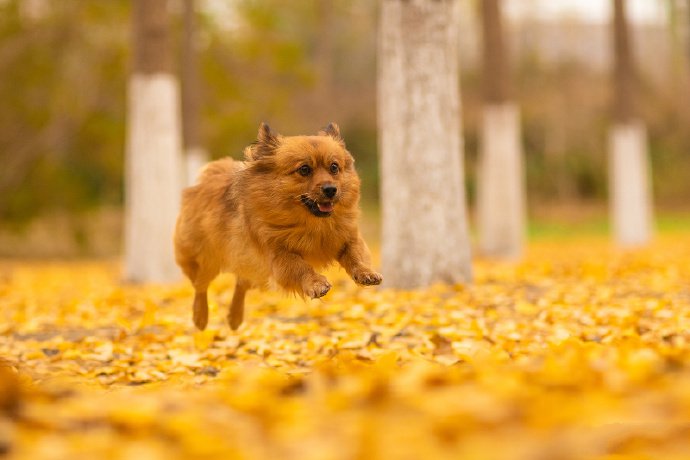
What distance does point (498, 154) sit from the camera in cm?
1430

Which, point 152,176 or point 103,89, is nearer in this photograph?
point 152,176

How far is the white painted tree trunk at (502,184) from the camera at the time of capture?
46.6 feet

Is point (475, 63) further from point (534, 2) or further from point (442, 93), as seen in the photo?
point (442, 93)

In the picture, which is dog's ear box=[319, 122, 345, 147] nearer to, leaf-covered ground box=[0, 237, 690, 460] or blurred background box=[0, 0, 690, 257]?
leaf-covered ground box=[0, 237, 690, 460]

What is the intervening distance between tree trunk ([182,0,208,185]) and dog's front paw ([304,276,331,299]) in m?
10.8

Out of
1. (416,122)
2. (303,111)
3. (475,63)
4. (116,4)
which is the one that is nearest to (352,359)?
(416,122)

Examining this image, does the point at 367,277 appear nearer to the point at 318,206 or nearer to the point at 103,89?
the point at 318,206

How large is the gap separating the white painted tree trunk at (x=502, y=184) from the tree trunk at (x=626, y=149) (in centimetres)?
369

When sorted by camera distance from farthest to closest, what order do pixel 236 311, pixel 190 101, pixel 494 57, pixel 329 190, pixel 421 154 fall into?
pixel 190 101 < pixel 494 57 < pixel 421 154 < pixel 236 311 < pixel 329 190

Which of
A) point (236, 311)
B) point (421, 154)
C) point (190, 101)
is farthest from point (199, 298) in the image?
point (190, 101)

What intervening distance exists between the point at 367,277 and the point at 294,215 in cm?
66

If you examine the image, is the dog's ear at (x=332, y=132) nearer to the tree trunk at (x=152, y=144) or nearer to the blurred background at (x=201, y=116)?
the tree trunk at (x=152, y=144)

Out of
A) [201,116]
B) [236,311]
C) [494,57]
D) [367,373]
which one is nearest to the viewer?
[367,373]

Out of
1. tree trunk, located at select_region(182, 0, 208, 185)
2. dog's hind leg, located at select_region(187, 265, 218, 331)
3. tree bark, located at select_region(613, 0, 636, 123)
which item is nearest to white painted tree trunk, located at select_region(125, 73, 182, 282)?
tree trunk, located at select_region(182, 0, 208, 185)
